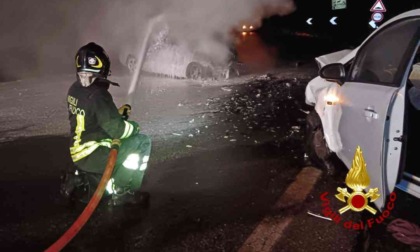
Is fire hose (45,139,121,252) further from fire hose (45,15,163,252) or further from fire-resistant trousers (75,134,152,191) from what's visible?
fire-resistant trousers (75,134,152,191)

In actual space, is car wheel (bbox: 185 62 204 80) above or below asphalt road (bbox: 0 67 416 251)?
above

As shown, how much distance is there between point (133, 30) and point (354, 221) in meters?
13.2

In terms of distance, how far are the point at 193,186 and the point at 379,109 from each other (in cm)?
216

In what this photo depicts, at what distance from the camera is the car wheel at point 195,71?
1191cm

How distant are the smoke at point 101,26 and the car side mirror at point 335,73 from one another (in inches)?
327

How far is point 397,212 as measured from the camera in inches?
146

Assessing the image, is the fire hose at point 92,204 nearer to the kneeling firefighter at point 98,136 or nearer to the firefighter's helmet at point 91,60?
the kneeling firefighter at point 98,136

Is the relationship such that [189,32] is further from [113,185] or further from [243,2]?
[113,185]

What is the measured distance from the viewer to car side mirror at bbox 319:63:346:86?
3.97 metres

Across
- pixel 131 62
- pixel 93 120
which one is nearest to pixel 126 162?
pixel 93 120

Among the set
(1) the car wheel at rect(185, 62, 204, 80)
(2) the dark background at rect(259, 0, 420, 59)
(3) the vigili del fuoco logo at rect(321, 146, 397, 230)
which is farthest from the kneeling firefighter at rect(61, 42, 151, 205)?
(2) the dark background at rect(259, 0, 420, 59)

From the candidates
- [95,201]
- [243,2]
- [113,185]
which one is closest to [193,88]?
[243,2]

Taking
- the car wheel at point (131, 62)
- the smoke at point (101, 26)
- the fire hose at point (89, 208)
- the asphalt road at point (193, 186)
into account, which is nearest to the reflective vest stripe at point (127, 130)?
the fire hose at point (89, 208)

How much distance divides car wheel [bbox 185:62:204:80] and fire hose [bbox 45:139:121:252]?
850 cm
